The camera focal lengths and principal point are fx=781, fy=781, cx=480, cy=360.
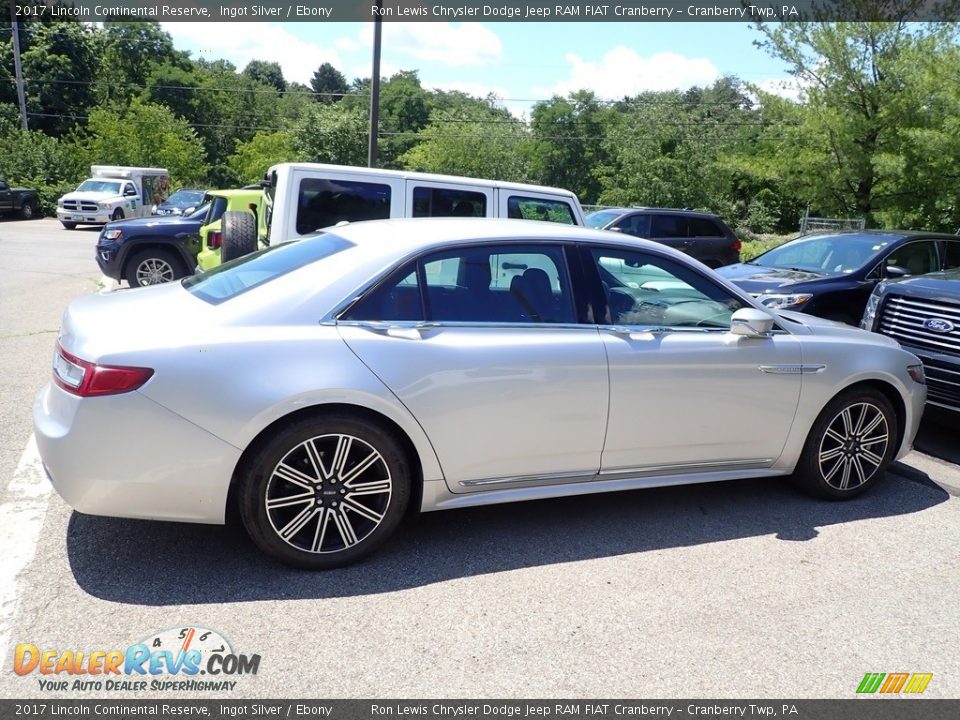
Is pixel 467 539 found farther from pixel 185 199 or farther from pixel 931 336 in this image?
pixel 185 199

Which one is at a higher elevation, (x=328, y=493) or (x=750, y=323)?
(x=750, y=323)

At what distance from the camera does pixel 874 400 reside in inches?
185

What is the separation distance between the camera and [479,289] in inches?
155

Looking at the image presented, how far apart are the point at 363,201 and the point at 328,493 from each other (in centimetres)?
467

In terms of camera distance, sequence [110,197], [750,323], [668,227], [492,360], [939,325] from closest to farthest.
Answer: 1. [492,360]
2. [750,323]
3. [939,325]
4. [668,227]
5. [110,197]

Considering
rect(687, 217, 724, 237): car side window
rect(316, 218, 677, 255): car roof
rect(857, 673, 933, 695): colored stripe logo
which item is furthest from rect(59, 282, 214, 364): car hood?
rect(687, 217, 724, 237): car side window

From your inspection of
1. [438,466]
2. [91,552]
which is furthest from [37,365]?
[438,466]

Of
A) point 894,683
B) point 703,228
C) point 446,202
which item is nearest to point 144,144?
point 703,228

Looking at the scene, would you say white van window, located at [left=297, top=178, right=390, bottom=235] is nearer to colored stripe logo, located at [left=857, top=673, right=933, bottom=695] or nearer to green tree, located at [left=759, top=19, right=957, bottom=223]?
colored stripe logo, located at [left=857, top=673, right=933, bottom=695]

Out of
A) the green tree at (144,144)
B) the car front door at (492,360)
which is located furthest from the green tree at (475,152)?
the car front door at (492,360)

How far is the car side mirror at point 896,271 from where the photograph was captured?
7.98 m

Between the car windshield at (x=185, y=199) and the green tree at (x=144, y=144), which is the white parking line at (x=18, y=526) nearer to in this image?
the car windshield at (x=185, y=199)

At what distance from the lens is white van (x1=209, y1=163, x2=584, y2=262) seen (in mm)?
7383

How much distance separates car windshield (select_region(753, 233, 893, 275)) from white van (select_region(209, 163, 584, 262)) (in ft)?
9.45
